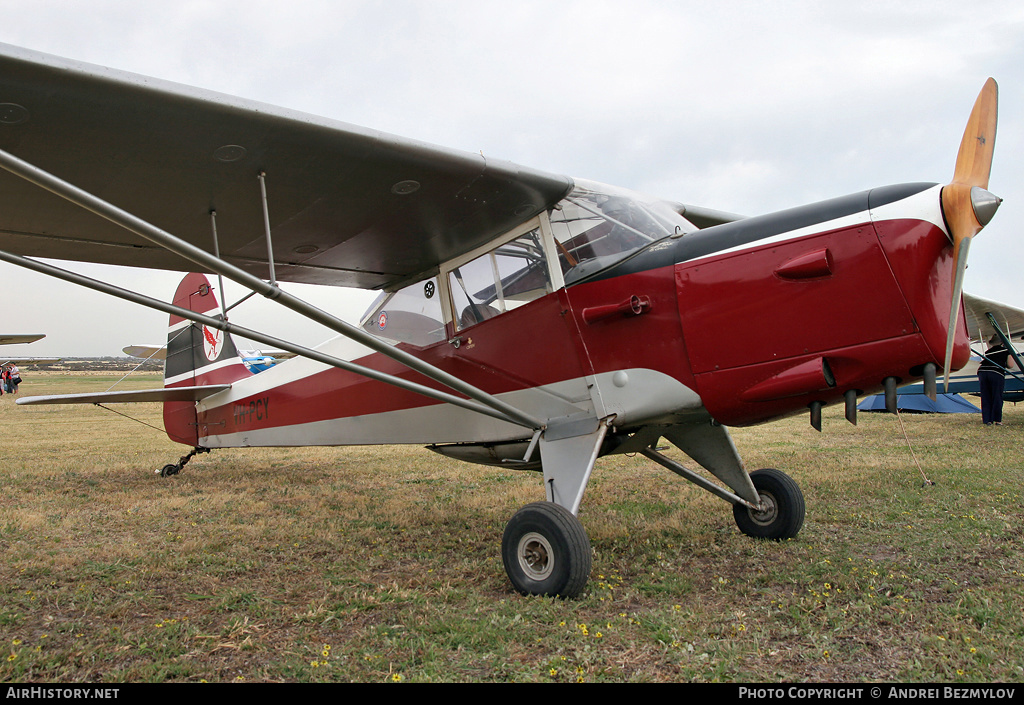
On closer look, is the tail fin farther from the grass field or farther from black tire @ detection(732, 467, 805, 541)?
black tire @ detection(732, 467, 805, 541)

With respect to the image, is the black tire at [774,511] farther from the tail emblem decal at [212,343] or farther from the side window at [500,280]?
the tail emblem decal at [212,343]

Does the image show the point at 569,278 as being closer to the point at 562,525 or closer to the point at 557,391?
the point at 557,391

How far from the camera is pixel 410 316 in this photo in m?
4.86

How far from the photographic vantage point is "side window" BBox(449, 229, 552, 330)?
12.9 feet

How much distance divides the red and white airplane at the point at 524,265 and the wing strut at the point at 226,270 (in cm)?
1

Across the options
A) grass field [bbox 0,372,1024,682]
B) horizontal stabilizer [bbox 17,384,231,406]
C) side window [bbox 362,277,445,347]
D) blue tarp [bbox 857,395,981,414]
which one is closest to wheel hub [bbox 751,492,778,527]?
grass field [bbox 0,372,1024,682]

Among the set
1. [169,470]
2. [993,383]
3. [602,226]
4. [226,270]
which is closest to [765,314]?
[602,226]

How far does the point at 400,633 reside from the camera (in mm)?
2734

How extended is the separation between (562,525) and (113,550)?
124 inches

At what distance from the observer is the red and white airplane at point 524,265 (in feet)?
9.19

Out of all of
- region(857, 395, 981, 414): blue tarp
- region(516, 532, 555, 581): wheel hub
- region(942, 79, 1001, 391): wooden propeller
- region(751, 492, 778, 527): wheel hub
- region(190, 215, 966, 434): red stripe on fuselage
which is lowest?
region(857, 395, 981, 414): blue tarp

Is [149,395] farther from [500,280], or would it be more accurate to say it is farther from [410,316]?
[500,280]

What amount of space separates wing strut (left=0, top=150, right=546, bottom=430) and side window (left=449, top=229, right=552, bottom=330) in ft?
2.50

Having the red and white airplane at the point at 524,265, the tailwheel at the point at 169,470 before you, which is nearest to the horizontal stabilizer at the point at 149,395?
the tailwheel at the point at 169,470
